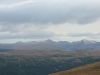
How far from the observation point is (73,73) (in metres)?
90.7

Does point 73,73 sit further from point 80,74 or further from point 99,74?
point 99,74

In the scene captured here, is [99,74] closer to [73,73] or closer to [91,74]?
[91,74]

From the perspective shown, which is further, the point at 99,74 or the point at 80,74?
the point at 80,74

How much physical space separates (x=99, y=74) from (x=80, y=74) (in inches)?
329

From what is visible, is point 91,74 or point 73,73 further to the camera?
point 73,73

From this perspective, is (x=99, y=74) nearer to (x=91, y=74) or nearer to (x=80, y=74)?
(x=91, y=74)

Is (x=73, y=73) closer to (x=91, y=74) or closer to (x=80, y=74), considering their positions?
(x=80, y=74)

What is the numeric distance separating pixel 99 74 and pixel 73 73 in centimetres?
1274

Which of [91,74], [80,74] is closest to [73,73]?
[80,74]

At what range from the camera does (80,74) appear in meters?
86.6

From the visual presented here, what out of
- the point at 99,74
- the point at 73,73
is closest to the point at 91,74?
the point at 99,74

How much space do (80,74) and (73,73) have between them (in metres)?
4.42

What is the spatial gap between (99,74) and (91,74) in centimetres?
251

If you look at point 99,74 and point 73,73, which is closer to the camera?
point 99,74
